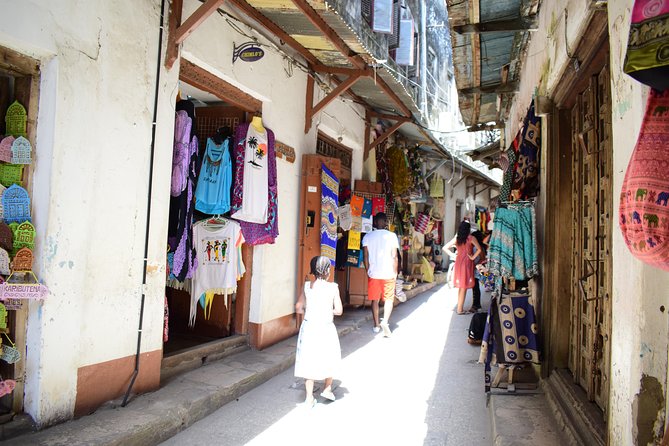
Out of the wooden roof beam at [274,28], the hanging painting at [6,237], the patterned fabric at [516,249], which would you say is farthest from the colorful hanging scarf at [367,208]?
the hanging painting at [6,237]

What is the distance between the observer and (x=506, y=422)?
3.88 metres

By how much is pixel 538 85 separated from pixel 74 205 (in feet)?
14.8

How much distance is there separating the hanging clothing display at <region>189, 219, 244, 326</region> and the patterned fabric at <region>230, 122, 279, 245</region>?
238 mm

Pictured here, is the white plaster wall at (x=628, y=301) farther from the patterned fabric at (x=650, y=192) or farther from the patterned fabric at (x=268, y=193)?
the patterned fabric at (x=268, y=193)

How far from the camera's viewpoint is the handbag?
1519mm

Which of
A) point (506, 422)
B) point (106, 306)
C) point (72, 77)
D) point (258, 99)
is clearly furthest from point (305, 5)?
point (506, 422)

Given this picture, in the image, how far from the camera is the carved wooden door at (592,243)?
3.28 metres

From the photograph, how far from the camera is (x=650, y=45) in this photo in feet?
5.08

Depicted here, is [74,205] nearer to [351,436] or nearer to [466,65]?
[351,436]

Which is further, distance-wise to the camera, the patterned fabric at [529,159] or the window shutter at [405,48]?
the window shutter at [405,48]

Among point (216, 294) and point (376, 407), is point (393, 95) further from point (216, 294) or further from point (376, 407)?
point (376, 407)

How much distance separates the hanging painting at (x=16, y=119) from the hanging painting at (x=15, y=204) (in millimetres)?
383

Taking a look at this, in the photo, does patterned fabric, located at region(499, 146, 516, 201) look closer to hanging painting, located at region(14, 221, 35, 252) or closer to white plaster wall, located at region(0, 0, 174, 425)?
white plaster wall, located at region(0, 0, 174, 425)

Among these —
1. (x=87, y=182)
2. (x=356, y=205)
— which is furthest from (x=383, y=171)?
(x=87, y=182)
